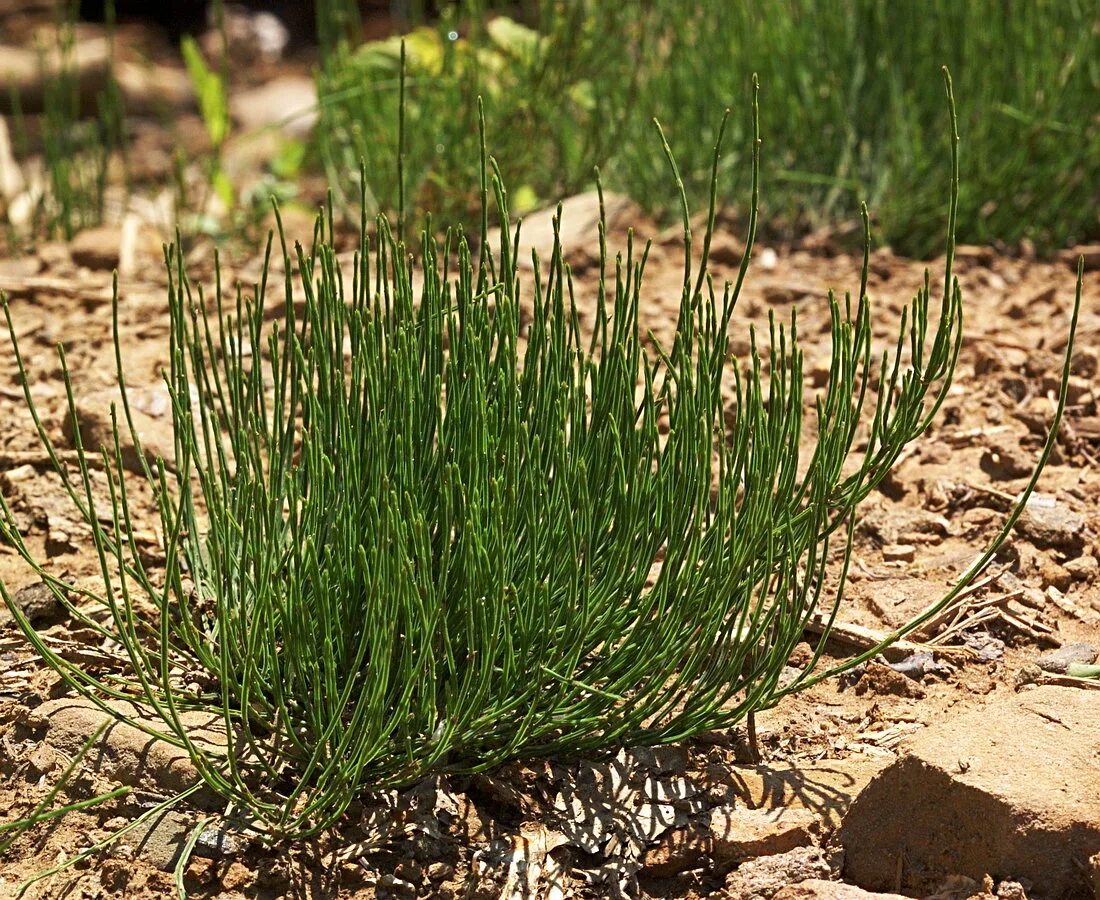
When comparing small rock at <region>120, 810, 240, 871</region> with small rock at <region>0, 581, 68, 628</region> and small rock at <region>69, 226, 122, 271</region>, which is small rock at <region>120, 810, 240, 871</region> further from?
small rock at <region>69, 226, 122, 271</region>

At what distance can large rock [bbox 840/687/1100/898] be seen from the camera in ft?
5.93

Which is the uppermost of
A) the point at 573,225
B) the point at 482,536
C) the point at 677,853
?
the point at 482,536

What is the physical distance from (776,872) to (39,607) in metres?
1.31

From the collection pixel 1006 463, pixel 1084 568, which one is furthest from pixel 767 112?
pixel 1084 568

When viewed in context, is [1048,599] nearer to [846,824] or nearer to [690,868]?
[846,824]

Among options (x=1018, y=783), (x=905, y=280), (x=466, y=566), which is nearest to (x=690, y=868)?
(x=1018, y=783)

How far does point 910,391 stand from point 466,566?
2.09ft

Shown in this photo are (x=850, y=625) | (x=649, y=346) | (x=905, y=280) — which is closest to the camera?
(x=850, y=625)

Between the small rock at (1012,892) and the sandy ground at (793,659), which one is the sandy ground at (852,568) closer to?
the sandy ground at (793,659)

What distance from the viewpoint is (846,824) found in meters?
1.96

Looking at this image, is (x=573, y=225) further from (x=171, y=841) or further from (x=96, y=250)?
(x=171, y=841)

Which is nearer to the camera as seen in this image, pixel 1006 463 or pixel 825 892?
pixel 825 892

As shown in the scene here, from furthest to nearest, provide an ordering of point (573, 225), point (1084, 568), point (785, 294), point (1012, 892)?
point (573, 225)
point (785, 294)
point (1084, 568)
point (1012, 892)

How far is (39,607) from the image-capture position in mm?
2404
